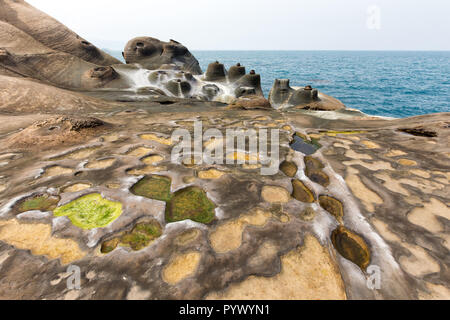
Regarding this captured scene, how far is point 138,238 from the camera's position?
2.46m

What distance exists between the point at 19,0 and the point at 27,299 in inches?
1065

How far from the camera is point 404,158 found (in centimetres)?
461

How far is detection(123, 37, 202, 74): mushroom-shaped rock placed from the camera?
18.7 metres

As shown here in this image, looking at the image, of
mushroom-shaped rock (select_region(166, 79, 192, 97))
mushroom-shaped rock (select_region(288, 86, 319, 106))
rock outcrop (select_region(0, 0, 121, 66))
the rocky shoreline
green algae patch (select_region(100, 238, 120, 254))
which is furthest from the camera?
rock outcrop (select_region(0, 0, 121, 66))

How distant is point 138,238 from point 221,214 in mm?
1050

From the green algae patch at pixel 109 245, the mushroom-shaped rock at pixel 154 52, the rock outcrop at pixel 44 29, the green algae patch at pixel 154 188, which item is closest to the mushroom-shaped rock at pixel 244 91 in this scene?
the mushroom-shaped rock at pixel 154 52

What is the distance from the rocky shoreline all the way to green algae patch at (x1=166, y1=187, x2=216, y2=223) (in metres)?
0.02

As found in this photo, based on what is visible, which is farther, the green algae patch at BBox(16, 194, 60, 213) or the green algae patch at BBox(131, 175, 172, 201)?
the green algae patch at BBox(131, 175, 172, 201)

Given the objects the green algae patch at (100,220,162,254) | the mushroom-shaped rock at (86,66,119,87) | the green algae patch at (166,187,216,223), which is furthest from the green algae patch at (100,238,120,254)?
the mushroom-shaped rock at (86,66,119,87)

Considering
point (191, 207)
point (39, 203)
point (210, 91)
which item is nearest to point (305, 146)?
point (191, 207)

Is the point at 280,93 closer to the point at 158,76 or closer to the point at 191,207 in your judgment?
the point at 158,76

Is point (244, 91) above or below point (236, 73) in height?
below

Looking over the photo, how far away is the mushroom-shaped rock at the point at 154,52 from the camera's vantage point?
1873 cm

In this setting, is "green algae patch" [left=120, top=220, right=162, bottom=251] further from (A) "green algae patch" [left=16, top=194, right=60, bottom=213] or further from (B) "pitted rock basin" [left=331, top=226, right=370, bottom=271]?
(B) "pitted rock basin" [left=331, top=226, right=370, bottom=271]
